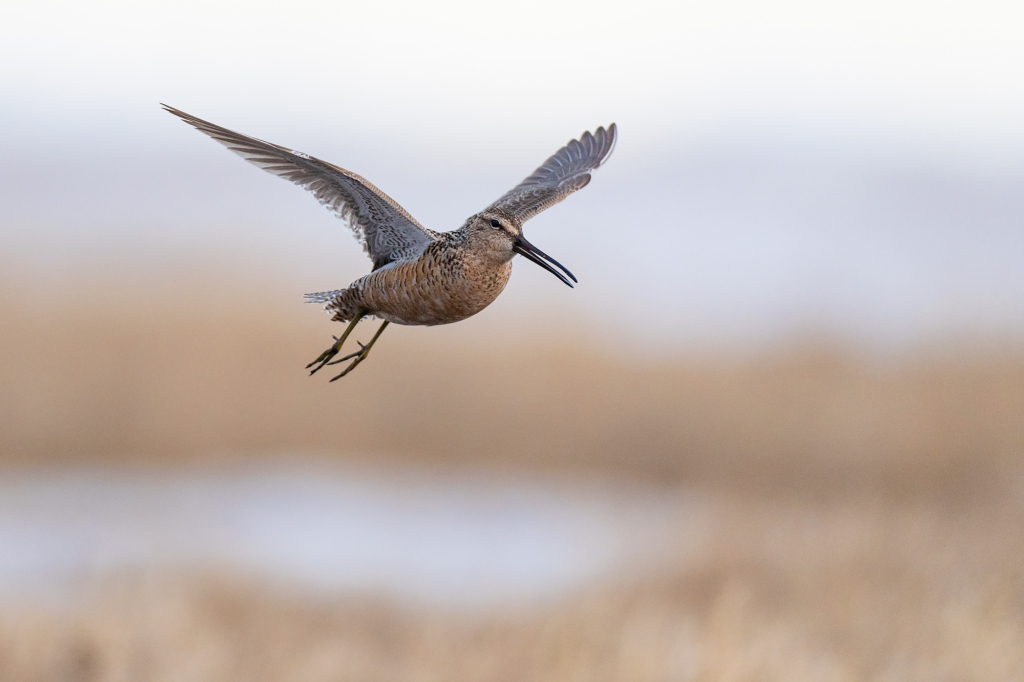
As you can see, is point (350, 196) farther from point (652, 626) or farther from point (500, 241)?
point (652, 626)

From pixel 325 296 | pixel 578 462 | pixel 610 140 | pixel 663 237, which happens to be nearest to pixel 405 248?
pixel 325 296

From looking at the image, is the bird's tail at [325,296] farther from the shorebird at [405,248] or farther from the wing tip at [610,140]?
the wing tip at [610,140]

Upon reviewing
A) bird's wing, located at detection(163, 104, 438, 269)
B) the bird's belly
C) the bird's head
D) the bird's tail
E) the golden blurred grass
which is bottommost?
the golden blurred grass

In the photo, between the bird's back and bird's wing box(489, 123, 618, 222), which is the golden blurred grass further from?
the bird's back

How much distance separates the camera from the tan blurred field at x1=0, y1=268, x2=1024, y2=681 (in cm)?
634

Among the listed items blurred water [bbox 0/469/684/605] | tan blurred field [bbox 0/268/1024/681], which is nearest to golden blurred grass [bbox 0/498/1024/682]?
tan blurred field [bbox 0/268/1024/681]

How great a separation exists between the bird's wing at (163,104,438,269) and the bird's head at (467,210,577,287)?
0.94ft

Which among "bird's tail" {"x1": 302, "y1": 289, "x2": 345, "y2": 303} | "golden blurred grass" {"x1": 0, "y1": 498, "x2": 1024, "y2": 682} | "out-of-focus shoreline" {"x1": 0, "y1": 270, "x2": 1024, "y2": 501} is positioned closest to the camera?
"bird's tail" {"x1": 302, "y1": 289, "x2": 345, "y2": 303}

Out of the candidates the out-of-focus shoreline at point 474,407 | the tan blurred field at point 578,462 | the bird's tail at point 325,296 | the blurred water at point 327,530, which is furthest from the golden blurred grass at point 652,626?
the bird's tail at point 325,296

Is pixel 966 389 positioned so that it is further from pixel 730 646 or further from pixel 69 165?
pixel 69 165

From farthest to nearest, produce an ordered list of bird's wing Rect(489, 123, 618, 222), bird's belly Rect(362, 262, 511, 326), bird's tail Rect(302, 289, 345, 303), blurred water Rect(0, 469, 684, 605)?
blurred water Rect(0, 469, 684, 605), bird's wing Rect(489, 123, 618, 222), bird's tail Rect(302, 289, 345, 303), bird's belly Rect(362, 262, 511, 326)

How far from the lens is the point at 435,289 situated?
2.48m

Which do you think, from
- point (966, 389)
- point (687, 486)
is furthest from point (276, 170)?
point (966, 389)

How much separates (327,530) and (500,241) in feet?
28.4
